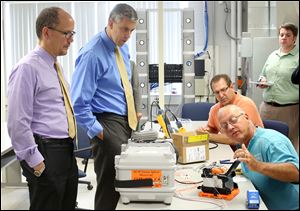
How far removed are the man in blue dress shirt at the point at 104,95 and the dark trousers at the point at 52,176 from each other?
0.27 metres

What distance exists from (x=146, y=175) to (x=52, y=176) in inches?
20.2

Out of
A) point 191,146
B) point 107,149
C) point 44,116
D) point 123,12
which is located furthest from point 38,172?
point 123,12

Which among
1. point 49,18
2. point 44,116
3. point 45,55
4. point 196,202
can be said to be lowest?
point 196,202

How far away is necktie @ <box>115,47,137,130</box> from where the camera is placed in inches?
82.7

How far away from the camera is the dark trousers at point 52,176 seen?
4.92 ft

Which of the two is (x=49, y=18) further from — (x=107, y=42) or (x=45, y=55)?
(x=107, y=42)

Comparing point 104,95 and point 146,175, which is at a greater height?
point 104,95

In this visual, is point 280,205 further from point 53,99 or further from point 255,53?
point 255,53

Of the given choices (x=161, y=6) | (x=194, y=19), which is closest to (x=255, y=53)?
(x=194, y=19)

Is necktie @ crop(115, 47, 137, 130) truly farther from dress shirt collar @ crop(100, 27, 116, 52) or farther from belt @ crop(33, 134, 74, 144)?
belt @ crop(33, 134, 74, 144)

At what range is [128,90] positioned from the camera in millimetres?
2119

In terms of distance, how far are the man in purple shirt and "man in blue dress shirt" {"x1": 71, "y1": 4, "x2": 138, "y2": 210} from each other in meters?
0.31

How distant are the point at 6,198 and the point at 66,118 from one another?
530mm

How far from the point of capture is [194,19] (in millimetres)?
4426
